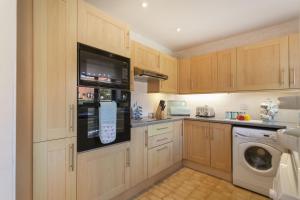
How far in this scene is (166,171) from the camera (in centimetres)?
259

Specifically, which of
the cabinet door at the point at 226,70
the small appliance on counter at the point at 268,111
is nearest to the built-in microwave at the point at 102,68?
the cabinet door at the point at 226,70

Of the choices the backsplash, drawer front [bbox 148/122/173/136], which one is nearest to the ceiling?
the backsplash

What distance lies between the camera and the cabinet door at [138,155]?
6.39 feet

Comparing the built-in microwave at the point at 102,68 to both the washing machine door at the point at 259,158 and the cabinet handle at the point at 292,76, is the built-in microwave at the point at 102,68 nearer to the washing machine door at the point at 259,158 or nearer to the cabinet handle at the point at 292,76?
the washing machine door at the point at 259,158

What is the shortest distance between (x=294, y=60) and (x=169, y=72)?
1867 millimetres

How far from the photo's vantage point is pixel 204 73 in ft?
9.80

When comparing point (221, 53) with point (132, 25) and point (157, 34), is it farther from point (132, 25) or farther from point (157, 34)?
point (132, 25)

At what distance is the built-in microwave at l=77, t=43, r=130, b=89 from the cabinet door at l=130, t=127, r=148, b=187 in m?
0.65

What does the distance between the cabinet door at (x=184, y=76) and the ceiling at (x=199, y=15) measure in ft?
1.77

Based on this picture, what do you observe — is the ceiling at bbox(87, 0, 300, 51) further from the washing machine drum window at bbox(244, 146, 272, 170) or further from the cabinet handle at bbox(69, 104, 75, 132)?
the washing machine drum window at bbox(244, 146, 272, 170)

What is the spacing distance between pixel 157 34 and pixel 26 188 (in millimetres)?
2734

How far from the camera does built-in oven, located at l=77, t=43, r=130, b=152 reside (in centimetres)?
145
